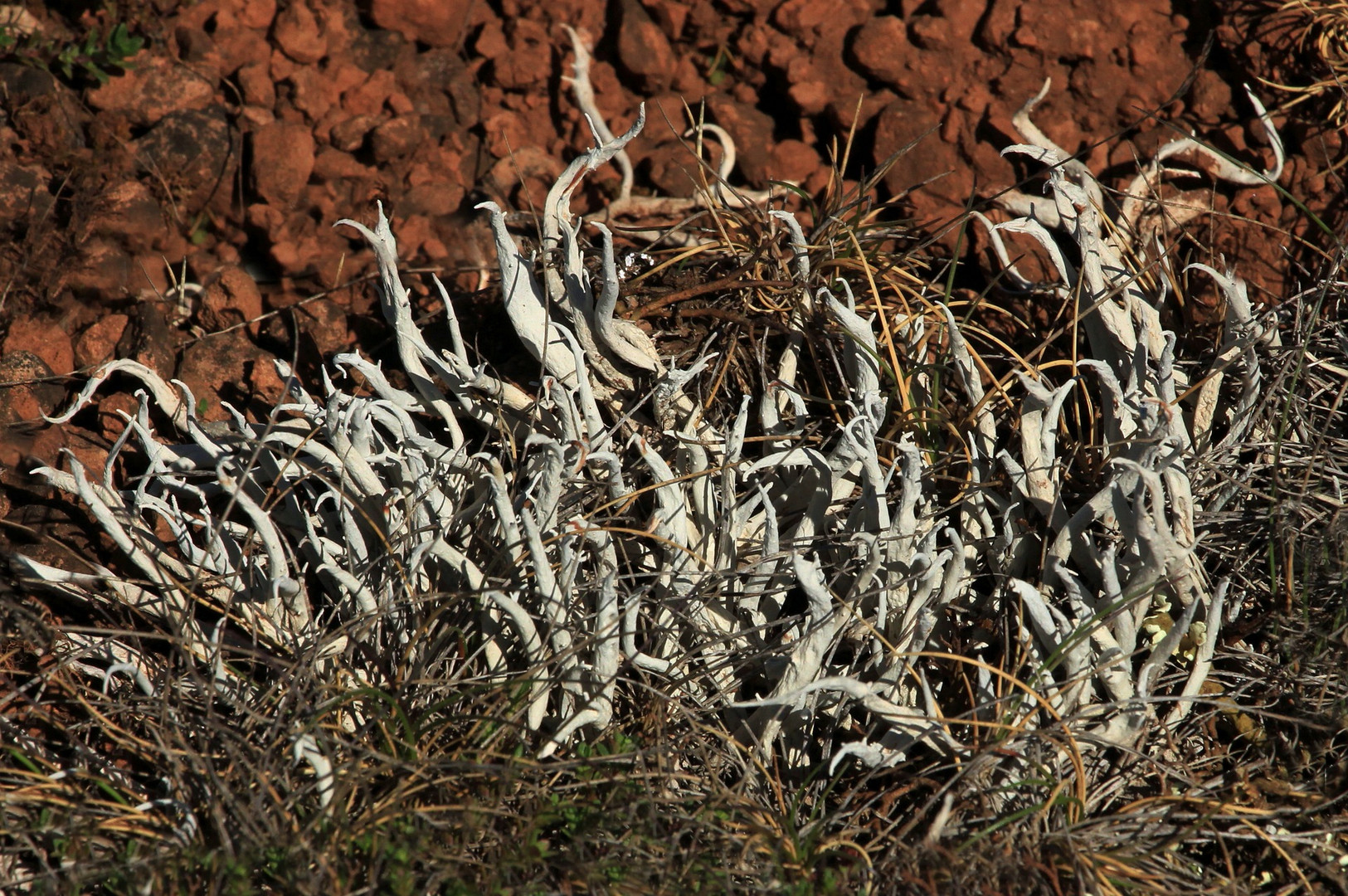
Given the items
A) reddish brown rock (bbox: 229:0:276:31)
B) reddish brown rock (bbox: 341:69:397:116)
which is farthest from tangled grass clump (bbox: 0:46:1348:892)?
reddish brown rock (bbox: 229:0:276:31)

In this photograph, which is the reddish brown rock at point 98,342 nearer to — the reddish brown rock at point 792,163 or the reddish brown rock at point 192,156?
the reddish brown rock at point 192,156

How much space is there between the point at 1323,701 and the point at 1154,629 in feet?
0.81

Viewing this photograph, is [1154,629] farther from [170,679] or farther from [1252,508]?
[170,679]

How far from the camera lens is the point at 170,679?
1.38 m

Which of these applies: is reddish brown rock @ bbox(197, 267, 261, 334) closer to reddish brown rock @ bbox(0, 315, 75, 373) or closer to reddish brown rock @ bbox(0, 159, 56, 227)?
reddish brown rock @ bbox(0, 315, 75, 373)

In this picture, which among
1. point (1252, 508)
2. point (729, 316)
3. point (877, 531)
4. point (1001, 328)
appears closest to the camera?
point (877, 531)

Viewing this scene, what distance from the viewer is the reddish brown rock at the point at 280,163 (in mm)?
1987

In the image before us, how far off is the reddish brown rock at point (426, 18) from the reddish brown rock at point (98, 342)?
0.85 m

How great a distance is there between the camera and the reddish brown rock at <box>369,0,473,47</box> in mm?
2113

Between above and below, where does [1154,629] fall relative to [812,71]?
below

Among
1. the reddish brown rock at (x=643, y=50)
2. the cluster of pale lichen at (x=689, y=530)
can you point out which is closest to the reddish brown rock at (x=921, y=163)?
the cluster of pale lichen at (x=689, y=530)

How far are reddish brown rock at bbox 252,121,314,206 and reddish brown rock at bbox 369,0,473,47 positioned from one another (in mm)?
345

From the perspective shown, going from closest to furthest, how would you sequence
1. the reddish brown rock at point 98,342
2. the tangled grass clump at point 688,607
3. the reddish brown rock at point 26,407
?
the tangled grass clump at point 688,607, the reddish brown rock at point 26,407, the reddish brown rock at point 98,342

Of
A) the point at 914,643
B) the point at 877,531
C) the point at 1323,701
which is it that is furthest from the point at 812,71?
the point at 1323,701
